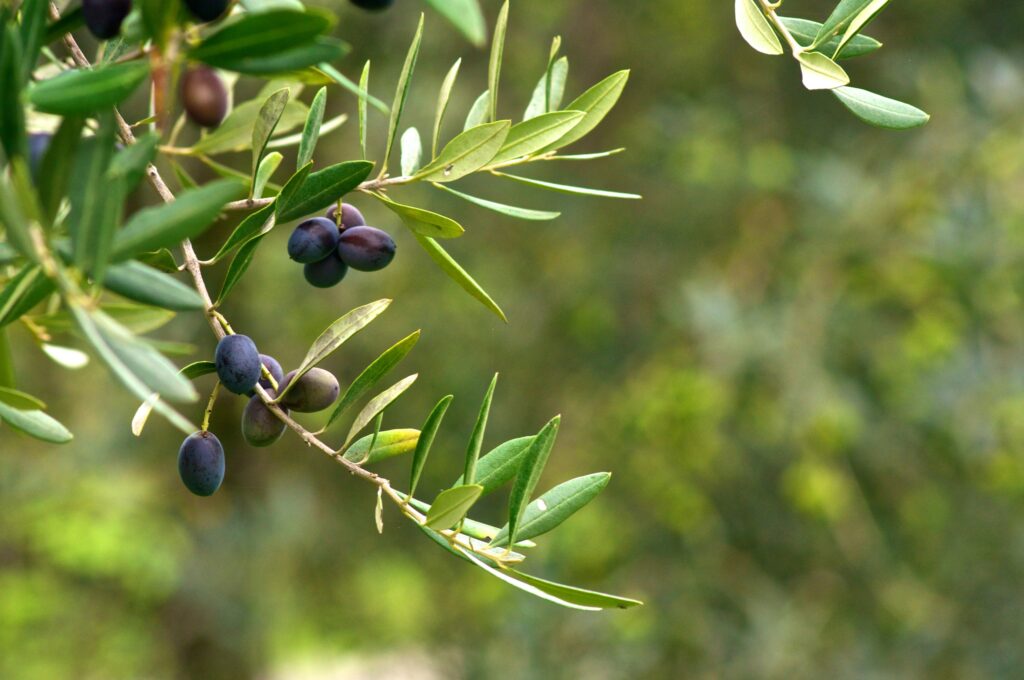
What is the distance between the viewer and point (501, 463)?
0.48 metres

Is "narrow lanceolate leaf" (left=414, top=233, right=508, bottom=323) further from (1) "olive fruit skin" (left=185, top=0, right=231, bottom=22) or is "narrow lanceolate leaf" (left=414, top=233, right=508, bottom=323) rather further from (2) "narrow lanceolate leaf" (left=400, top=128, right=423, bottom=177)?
(1) "olive fruit skin" (left=185, top=0, right=231, bottom=22)

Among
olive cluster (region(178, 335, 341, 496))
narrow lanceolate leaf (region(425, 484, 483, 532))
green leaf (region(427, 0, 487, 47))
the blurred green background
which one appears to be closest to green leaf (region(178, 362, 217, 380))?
olive cluster (region(178, 335, 341, 496))

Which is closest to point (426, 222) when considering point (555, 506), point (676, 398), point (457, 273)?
point (457, 273)

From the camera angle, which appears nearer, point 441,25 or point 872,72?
point 872,72

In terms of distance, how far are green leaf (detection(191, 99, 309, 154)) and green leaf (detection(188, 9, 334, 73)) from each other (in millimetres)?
302

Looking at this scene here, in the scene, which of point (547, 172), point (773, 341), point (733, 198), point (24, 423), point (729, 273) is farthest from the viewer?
point (547, 172)

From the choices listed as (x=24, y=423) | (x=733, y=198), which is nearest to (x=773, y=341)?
(x=733, y=198)

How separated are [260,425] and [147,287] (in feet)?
0.50

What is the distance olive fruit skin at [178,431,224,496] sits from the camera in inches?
19.3

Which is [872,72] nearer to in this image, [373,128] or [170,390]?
[373,128]

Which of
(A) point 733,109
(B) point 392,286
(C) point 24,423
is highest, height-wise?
(C) point 24,423

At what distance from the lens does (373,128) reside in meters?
3.36

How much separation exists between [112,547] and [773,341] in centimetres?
328

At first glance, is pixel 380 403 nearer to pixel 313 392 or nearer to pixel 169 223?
pixel 313 392
